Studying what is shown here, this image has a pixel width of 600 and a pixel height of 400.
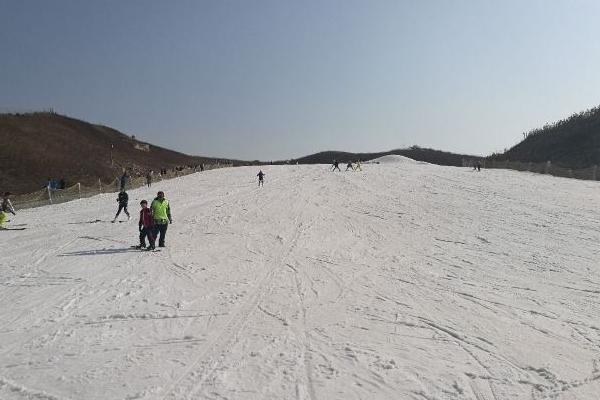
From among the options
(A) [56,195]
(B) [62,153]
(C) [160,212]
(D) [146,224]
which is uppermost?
(B) [62,153]

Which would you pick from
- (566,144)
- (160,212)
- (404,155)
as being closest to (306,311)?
(160,212)

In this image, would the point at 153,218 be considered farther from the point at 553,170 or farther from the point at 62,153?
the point at 62,153

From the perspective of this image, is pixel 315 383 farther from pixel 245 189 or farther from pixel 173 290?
pixel 245 189

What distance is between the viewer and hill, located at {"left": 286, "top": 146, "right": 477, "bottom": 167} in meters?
94.4

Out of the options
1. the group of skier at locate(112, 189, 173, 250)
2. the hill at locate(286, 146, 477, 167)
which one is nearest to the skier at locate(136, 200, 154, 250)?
the group of skier at locate(112, 189, 173, 250)

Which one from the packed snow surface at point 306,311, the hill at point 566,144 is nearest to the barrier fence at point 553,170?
the hill at point 566,144

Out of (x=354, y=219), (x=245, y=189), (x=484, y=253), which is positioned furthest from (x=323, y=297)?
(x=245, y=189)

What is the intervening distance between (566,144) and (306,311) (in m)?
63.6

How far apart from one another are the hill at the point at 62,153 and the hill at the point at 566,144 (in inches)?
2252

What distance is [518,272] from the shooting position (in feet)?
39.8

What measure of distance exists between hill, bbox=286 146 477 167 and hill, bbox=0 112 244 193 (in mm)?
29331

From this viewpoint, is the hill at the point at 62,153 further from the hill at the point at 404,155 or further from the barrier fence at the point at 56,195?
the hill at the point at 404,155

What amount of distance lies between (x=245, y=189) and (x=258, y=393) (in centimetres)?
2789

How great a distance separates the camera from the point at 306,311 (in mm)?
8742
